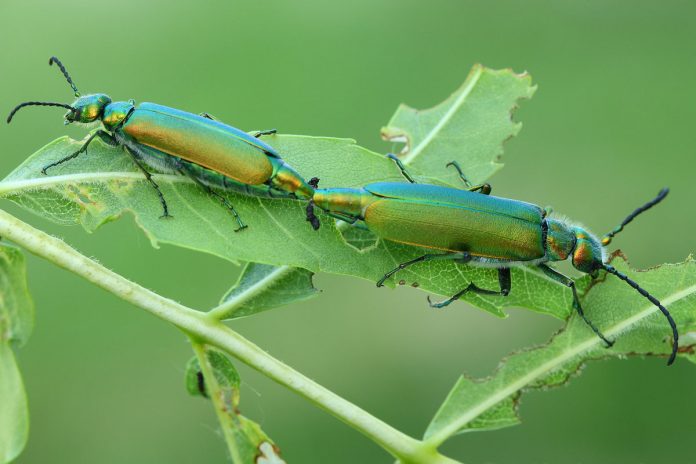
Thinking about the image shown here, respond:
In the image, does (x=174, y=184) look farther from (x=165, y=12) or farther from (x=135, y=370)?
(x=165, y=12)

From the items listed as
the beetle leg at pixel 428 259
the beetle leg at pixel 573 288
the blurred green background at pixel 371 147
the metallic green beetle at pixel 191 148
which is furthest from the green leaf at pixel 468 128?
the blurred green background at pixel 371 147

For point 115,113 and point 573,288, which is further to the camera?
point 115,113

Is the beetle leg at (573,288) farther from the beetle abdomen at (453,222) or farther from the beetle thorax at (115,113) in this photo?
the beetle thorax at (115,113)

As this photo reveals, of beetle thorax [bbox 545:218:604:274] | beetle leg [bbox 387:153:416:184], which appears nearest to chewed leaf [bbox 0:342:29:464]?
beetle leg [bbox 387:153:416:184]

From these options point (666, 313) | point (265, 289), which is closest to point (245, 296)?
point (265, 289)

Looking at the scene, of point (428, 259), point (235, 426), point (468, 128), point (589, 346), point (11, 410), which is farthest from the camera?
point (468, 128)

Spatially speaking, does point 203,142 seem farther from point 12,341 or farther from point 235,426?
point 235,426

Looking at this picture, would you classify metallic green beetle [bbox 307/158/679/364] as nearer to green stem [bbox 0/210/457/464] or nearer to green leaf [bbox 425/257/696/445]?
green leaf [bbox 425/257/696/445]
